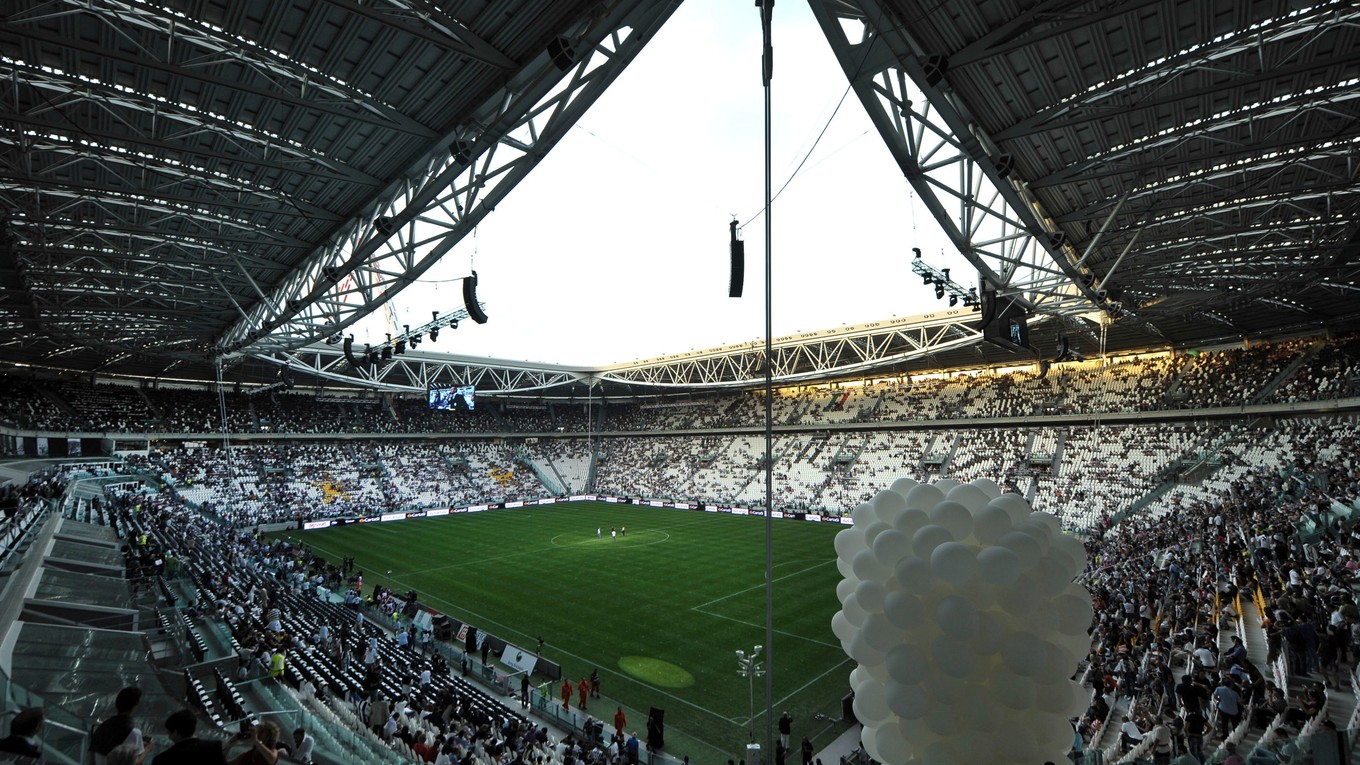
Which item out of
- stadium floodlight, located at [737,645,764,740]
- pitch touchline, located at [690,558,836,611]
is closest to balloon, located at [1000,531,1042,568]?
stadium floodlight, located at [737,645,764,740]

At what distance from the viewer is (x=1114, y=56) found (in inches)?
385

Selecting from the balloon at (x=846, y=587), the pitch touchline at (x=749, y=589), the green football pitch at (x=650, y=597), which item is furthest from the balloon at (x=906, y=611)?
the pitch touchline at (x=749, y=589)

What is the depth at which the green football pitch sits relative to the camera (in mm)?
16719

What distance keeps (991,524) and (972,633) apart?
894 millimetres

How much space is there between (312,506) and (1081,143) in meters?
46.5

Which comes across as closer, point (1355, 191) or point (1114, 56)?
point (1114, 56)

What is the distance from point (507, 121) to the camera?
34.7 feet

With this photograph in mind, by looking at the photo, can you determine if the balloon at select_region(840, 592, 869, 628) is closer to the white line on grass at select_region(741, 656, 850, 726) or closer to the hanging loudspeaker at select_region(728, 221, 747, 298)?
the hanging loudspeaker at select_region(728, 221, 747, 298)

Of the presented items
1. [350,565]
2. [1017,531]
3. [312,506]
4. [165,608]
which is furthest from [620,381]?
[1017,531]

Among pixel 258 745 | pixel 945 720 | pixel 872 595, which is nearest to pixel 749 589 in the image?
pixel 872 595

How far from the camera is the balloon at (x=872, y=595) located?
18.0 ft

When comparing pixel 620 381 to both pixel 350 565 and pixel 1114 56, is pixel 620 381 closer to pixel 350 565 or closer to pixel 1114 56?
pixel 350 565

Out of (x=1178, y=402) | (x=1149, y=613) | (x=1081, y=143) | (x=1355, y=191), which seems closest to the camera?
(x=1081, y=143)

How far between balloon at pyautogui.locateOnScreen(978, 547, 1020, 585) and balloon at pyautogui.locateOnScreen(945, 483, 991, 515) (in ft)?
2.10
